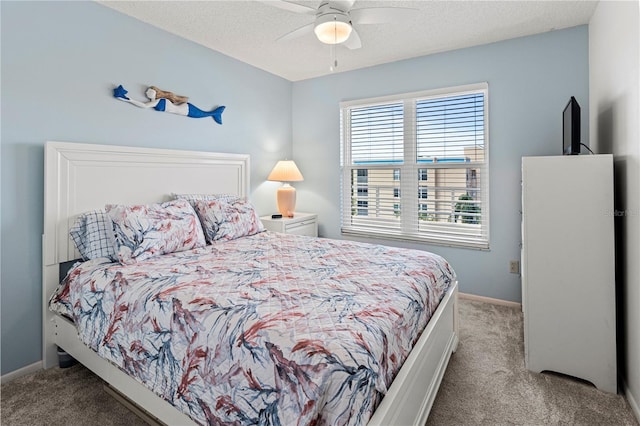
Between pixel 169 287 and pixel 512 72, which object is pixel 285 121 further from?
pixel 169 287

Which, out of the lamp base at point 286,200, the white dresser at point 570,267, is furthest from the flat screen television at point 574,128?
the lamp base at point 286,200

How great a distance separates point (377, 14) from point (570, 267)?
75.6 inches

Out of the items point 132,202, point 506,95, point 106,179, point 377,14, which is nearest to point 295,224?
point 132,202

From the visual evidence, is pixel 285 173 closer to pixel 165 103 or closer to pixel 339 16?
pixel 165 103

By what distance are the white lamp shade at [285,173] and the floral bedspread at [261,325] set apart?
1733mm

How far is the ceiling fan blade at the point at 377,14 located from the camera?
2.07 metres

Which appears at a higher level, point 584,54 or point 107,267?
point 584,54

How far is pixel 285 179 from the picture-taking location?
152 inches

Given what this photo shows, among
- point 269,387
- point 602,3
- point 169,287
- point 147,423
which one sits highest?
point 602,3

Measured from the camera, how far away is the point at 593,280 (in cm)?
195

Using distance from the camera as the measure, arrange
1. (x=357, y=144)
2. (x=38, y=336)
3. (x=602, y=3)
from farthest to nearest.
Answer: (x=357, y=144), (x=602, y=3), (x=38, y=336)

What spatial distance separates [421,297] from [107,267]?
5.84 ft

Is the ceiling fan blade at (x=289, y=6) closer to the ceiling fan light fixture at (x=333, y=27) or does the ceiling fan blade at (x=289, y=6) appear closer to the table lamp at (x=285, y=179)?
the ceiling fan light fixture at (x=333, y=27)

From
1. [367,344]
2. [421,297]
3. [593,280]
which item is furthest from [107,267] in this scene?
[593,280]
